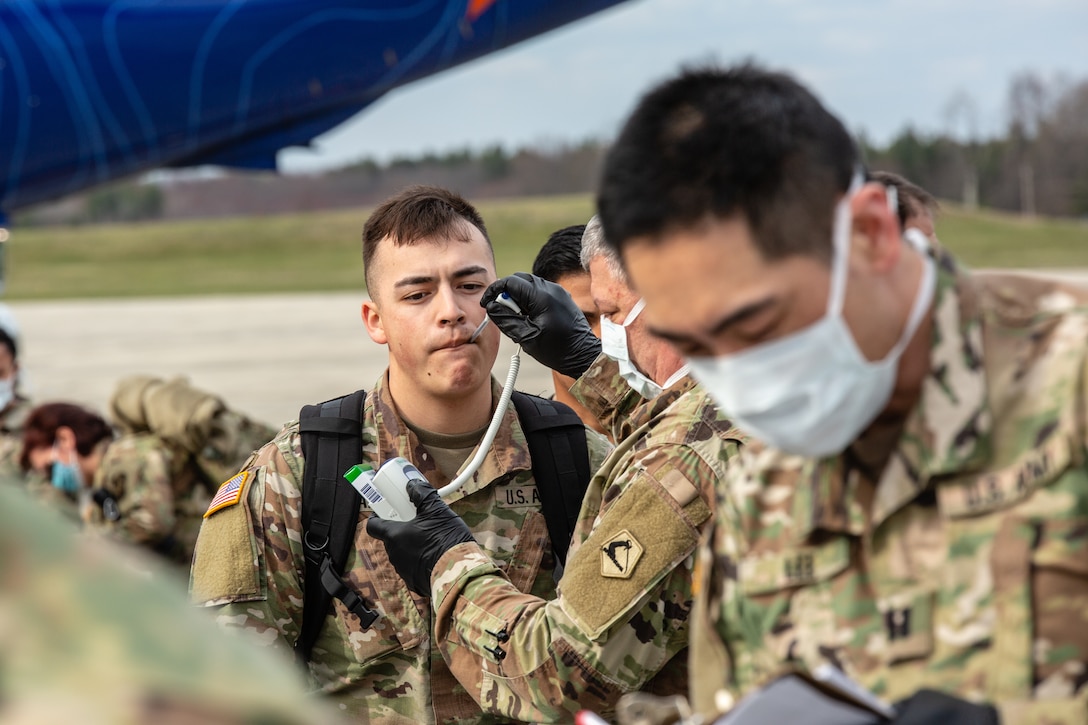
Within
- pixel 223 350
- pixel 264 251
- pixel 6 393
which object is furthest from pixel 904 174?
pixel 6 393

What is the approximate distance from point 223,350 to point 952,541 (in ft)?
73.9

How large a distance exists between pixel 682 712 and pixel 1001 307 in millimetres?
794

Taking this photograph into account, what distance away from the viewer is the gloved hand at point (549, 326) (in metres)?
3.72

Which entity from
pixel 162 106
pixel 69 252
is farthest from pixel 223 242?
pixel 162 106

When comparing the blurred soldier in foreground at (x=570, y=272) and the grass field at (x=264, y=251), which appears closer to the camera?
the blurred soldier in foreground at (x=570, y=272)

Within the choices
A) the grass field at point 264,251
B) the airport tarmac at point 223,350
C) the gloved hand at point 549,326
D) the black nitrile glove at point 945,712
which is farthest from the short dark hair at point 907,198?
the grass field at point 264,251

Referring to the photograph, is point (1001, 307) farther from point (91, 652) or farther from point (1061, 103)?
point (1061, 103)

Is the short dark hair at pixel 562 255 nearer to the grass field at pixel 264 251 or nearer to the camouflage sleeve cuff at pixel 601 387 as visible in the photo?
the camouflage sleeve cuff at pixel 601 387

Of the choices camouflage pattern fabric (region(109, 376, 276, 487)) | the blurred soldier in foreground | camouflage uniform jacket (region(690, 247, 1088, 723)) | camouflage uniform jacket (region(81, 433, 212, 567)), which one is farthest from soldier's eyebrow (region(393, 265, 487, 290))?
camouflage uniform jacket (region(81, 433, 212, 567))

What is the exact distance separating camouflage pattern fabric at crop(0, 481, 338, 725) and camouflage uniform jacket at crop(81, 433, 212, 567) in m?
5.45

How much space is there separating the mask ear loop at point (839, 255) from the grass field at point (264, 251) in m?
40.0

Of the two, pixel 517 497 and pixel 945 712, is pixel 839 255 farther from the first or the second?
pixel 517 497

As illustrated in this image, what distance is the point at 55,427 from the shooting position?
6.74 m

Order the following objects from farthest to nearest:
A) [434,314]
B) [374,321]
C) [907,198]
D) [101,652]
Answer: [374,321] → [434,314] → [907,198] → [101,652]
